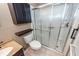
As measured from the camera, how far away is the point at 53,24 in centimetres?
208

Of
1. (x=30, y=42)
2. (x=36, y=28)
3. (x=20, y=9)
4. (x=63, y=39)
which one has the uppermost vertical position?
(x=20, y=9)

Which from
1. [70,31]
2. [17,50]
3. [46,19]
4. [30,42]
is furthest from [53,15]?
[17,50]

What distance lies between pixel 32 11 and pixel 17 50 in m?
1.13

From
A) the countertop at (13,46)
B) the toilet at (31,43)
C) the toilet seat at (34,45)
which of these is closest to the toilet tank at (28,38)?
the toilet at (31,43)

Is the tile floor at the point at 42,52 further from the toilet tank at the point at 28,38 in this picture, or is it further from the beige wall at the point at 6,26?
the beige wall at the point at 6,26

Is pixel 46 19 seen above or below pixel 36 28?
above

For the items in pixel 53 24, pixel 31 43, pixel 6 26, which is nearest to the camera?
pixel 6 26

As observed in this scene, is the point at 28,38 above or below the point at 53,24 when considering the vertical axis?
below

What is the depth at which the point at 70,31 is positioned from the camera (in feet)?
5.90

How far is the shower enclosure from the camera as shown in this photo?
5.81ft

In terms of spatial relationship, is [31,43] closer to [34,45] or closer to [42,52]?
[34,45]

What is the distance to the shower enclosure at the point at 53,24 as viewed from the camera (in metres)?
1.77

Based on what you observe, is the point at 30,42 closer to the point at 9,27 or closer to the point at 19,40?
the point at 19,40

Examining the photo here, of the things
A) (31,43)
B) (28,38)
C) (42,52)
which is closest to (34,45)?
(31,43)
